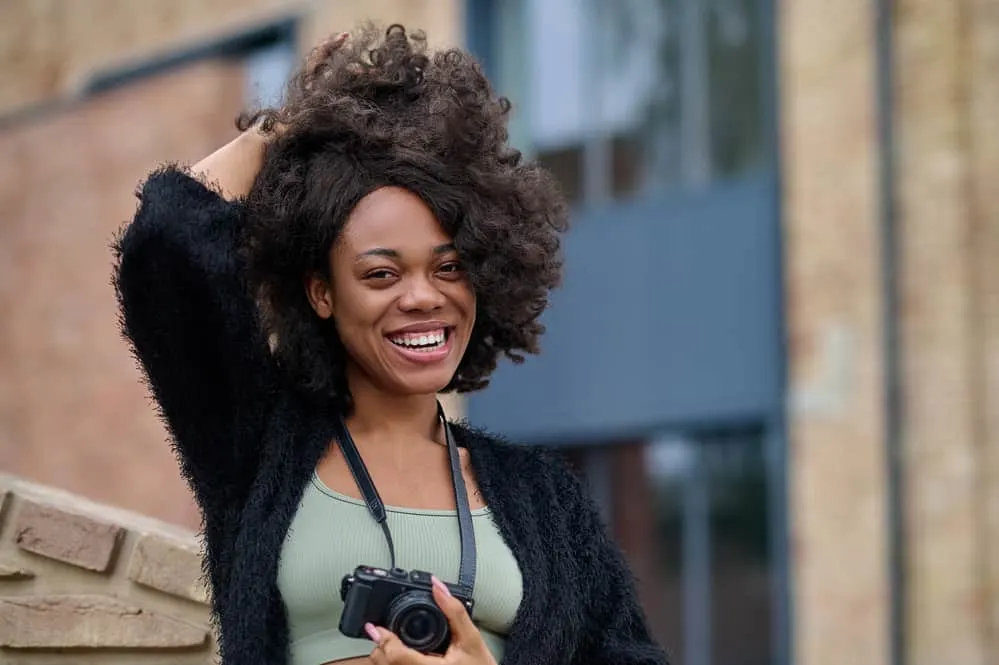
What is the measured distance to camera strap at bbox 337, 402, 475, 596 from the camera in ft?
8.53

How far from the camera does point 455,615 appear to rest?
8.07 feet

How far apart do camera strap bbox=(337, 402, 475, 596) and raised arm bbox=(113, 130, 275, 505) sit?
0.15 m

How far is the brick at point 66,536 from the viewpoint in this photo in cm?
364

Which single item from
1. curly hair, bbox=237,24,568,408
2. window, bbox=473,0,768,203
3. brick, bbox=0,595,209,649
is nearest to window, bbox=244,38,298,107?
window, bbox=473,0,768,203

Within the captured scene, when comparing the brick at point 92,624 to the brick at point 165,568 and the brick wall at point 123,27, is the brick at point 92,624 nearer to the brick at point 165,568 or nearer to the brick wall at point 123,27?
the brick at point 165,568

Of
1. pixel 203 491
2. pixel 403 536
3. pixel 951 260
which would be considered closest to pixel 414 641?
pixel 403 536

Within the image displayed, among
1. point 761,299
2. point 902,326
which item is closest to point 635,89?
point 761,299

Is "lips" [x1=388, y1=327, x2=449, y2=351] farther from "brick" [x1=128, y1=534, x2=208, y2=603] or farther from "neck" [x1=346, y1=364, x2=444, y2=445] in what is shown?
"brick" [x1=128, y1=534, x2=208, y2=603]

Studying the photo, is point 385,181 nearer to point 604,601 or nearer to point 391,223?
point 391,223

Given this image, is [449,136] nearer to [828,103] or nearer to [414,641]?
[414,641]

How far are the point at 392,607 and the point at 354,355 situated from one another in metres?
0.50

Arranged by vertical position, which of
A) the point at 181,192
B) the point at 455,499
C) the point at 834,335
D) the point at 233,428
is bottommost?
the point at 455,499

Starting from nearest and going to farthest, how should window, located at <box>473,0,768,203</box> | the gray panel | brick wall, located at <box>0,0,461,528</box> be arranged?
the gray panel
window, located at <box>473,0,768,203</box>
brick wall, located at <box>0,0,461,528</box>

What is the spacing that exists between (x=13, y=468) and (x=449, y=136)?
12015mm
